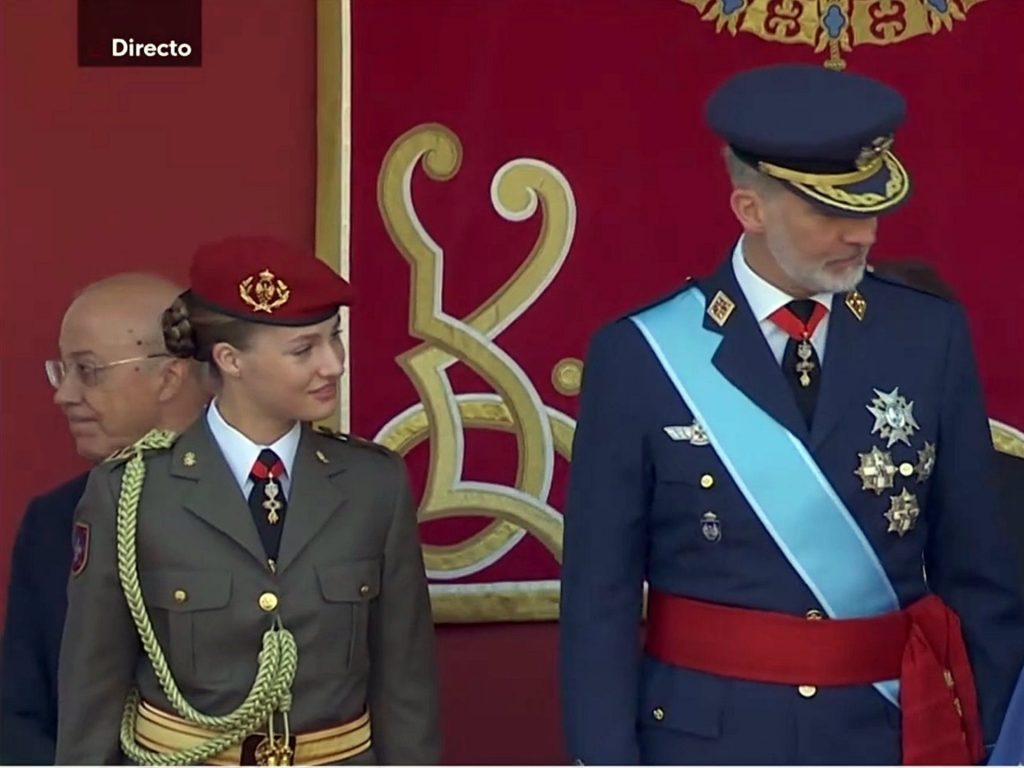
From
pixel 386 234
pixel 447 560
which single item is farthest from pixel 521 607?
pixel 386 234

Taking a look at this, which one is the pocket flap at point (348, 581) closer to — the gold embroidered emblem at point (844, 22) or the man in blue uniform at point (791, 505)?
the man in blue uniform at point (791, 505)

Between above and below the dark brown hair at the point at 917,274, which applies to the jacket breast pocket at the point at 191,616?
below

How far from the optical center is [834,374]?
275 centimetres

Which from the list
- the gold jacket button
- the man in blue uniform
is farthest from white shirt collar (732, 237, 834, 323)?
the gold jacket button

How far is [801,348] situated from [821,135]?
27 cm

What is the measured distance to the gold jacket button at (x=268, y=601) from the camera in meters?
2.83

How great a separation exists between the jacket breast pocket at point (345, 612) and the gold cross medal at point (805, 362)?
0.59 metres

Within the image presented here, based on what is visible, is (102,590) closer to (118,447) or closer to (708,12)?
(118,447)

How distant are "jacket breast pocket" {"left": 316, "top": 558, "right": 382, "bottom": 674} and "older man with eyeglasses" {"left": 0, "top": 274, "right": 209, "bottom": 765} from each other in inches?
16.8

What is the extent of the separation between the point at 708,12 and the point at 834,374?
108cm

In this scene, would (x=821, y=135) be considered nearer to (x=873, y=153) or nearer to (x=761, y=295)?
(x=873, y=153)

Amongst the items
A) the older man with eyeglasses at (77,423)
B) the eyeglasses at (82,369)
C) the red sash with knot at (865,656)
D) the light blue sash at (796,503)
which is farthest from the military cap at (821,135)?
the eyeglasses at (82,369)

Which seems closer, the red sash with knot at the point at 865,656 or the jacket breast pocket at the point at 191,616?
the red sash with knot at the point at 865,656

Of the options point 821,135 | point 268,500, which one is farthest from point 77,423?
point 821,135
